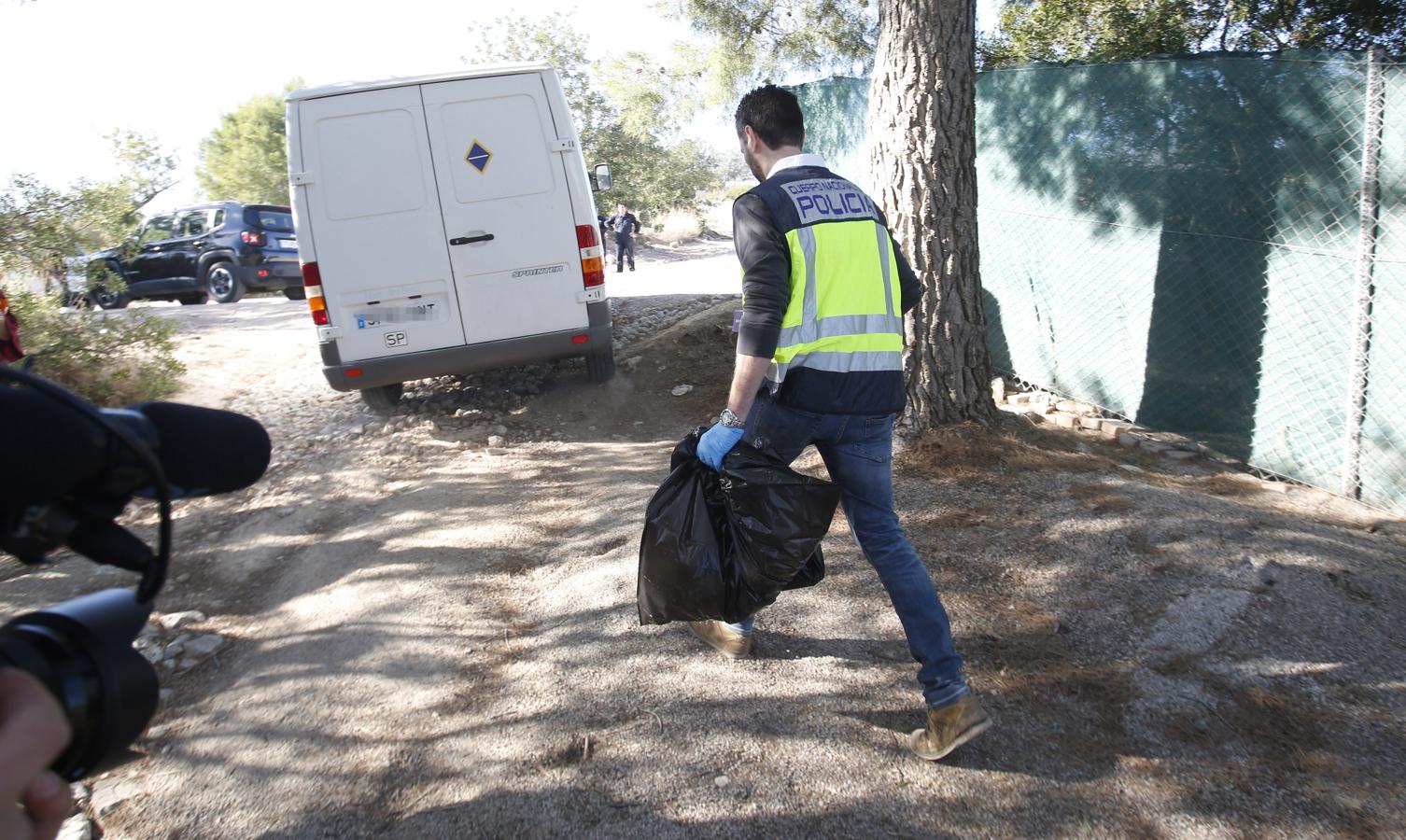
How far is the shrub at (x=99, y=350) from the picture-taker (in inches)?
294

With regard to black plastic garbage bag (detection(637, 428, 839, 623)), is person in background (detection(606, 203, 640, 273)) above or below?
above

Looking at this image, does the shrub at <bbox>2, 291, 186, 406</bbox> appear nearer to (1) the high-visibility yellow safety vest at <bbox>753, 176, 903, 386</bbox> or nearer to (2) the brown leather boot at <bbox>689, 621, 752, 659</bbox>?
(2) the brown leather boot at <bbox>689, 621, 752, 659</bbox>

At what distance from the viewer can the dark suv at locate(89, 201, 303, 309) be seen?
15172mm

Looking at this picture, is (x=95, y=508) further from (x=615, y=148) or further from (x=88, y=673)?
(x=615, y=148)

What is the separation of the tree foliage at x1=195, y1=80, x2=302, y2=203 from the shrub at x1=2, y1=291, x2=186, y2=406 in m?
25.5

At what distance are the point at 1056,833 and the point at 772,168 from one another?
2199mm

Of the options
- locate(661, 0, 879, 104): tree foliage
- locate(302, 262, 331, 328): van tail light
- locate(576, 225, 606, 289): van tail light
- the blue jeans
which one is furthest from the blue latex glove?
locate(661, 0, 879, 104): tree foliage

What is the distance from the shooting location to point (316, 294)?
6.59 m

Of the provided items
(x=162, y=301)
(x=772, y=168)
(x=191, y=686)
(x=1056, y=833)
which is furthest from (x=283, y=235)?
(x=1056, y=833)

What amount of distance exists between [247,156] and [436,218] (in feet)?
96.8

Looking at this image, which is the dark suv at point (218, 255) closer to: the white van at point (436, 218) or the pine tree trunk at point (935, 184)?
the white van at point (436, 218)

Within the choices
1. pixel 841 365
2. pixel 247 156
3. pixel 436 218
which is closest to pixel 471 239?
pixel 436 218

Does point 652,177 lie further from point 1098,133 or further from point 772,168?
point 772,168

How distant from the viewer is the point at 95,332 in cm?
793
